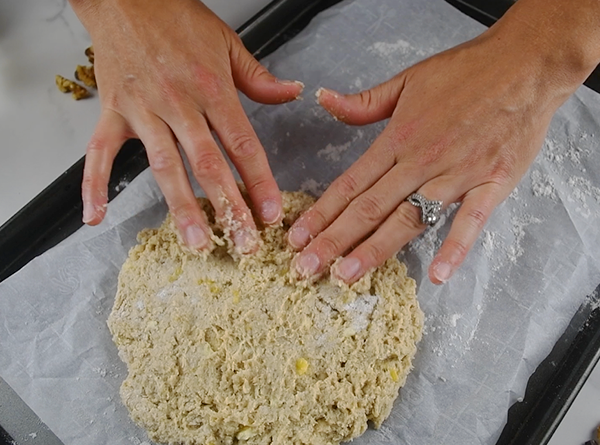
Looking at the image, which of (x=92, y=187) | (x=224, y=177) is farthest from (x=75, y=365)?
(x=224, y=177)

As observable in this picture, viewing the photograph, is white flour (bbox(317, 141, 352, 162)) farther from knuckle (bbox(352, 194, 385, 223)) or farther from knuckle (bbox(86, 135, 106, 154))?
knuckle (bbox(86, 135, 106, 154))

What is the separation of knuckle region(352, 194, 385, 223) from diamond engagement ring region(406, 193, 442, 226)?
0.25ft

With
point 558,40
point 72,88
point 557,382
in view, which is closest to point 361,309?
point 557,382

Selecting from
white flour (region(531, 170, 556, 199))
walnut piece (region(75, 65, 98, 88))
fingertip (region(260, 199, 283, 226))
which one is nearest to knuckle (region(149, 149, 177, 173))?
fingertip (region(260, 199, 283, 226))

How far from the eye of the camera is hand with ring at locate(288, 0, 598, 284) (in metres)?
1.41

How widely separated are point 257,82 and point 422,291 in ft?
2.27

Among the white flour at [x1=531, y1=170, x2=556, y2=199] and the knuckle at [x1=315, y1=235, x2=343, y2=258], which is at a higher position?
the knuckle at [x1=315, y1=235, x2=343, y2=258]

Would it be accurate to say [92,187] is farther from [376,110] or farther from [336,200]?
[376,110]

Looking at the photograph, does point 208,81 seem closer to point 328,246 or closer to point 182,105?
point 182,105

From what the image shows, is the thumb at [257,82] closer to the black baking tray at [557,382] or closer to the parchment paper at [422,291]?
the parchment paper at [422,291]

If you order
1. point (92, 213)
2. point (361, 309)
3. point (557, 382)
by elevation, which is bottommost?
point (557, 382)

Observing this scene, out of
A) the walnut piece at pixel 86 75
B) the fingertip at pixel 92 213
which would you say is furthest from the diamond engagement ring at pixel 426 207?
the walnut piece at pixel 86 75

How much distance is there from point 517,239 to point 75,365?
1.20 metres

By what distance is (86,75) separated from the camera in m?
1.96
